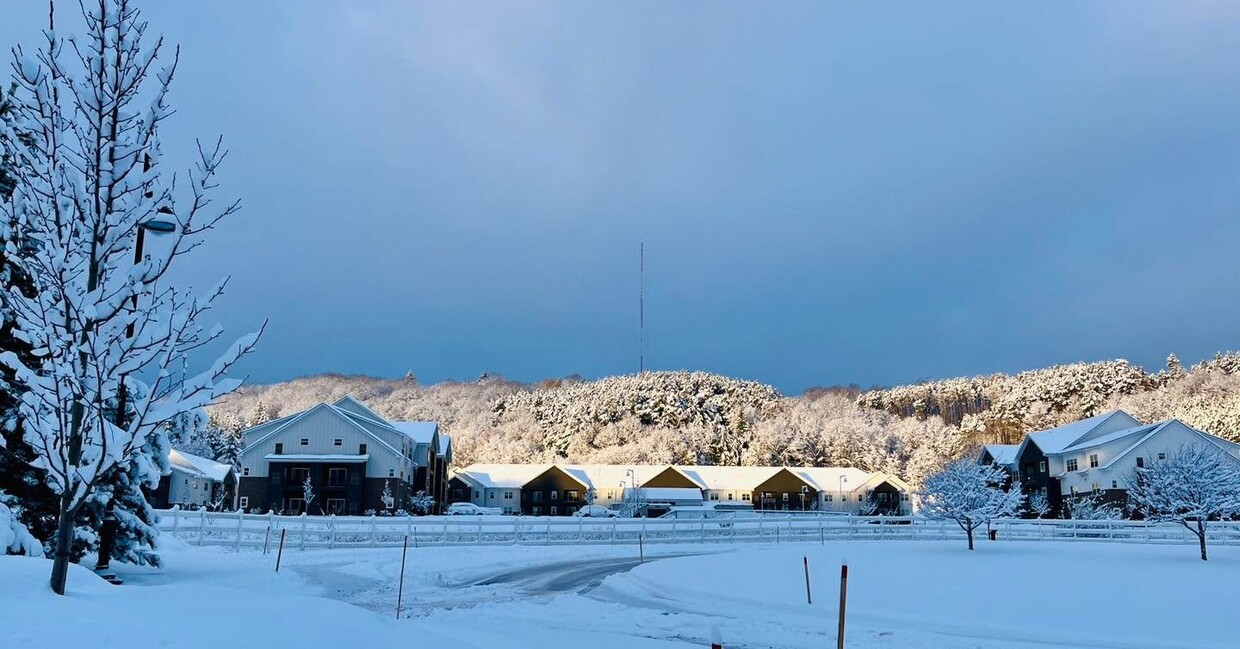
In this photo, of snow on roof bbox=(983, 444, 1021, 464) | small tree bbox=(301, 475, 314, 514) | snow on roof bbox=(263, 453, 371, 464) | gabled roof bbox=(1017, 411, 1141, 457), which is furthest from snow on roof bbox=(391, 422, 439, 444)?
gabled roof bbox=(1017, 411, 1141, 457)

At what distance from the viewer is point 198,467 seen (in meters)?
77.1

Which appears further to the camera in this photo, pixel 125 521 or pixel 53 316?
pixel 125 521

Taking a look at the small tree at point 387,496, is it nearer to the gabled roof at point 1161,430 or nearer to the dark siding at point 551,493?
the dark siding at point 551,493

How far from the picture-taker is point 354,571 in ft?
83.4

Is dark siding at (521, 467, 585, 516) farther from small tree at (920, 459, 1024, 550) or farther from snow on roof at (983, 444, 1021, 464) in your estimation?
small tree at (920, 459, 1024, 550)

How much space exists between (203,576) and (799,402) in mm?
152720

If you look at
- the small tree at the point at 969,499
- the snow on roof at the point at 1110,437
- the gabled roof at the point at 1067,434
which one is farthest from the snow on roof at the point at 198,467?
the snow on roof at the point at 1110,437

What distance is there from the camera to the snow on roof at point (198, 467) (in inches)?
2919

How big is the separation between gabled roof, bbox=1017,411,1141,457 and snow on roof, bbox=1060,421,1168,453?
3.02ft

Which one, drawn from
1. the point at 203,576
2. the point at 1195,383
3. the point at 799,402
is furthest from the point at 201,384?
the point at 799,402

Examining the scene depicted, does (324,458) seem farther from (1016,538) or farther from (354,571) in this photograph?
(1016,538)

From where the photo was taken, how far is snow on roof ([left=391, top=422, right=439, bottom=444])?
234 ft

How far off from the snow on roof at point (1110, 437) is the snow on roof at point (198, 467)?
78.0m

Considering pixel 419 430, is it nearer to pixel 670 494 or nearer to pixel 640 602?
pixel 670 494
